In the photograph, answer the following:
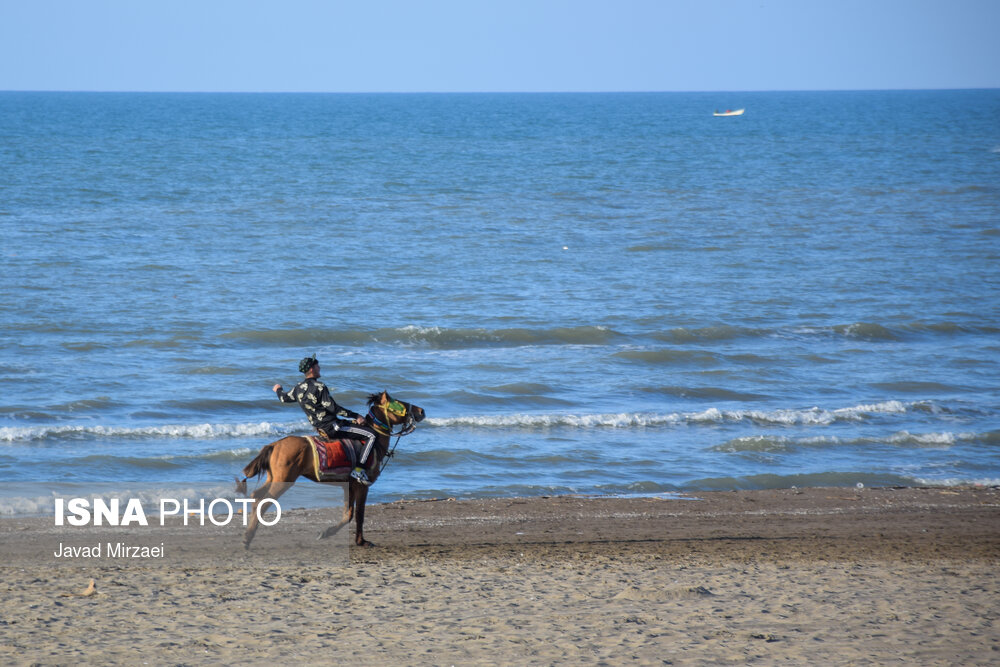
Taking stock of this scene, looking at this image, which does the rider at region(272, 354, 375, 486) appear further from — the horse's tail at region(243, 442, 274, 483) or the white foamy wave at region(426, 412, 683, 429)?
the white foamy wave at region(426, 412, 683, 429)

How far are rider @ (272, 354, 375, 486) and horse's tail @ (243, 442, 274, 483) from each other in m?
0.46

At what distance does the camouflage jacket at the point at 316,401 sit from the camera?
8.92 m

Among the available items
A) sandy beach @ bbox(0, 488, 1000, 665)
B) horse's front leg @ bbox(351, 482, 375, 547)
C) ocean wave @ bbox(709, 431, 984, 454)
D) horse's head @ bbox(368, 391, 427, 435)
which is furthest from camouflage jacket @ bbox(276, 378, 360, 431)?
ocean wave @ bbox(709, 431, 984, 454)

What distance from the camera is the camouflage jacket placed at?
8.92 m

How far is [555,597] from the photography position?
319 inches

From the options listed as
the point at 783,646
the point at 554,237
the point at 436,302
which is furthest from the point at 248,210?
the point at 783,646

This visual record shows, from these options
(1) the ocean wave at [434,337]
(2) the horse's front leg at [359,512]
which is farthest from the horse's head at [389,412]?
(1) the ocean wave at [434,337]

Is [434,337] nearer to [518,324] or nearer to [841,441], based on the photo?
[518,324]

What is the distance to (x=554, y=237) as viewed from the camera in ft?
109

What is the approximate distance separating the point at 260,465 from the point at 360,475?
91cm

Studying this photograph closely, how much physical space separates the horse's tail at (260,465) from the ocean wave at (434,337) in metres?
11.4

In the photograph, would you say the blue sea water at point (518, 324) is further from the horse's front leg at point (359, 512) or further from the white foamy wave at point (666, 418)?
the horse's front leg at point (359, 512)

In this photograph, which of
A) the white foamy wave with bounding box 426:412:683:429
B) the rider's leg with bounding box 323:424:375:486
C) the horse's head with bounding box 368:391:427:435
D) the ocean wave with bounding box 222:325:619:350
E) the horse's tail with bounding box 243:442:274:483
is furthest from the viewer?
the ocean wave with bounding box 222:325:619:350

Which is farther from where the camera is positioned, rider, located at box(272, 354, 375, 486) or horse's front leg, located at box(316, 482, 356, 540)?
horse's front leg, located at box(316, 482, 356, 540)
